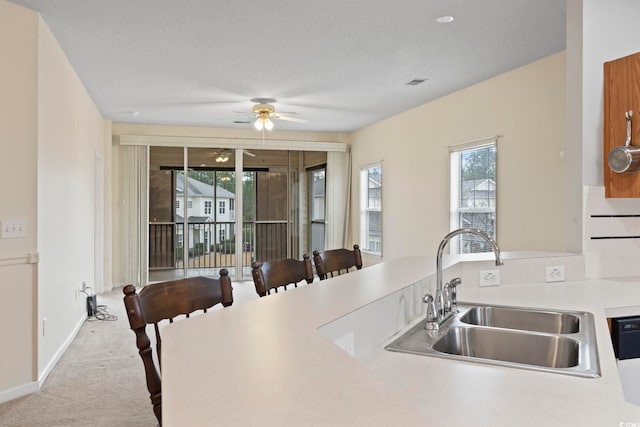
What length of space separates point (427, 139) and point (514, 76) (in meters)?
1.58

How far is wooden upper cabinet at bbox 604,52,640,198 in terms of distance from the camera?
2.49 metres

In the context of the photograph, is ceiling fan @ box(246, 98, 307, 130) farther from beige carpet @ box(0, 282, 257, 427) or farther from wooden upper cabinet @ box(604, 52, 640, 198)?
wooden upper cabinet @ box(604, 52, 640, 198)

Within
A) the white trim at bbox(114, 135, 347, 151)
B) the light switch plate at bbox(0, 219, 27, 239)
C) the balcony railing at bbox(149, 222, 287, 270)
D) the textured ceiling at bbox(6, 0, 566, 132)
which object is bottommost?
the balcony railing at bbox(149, 222, 287, 270)

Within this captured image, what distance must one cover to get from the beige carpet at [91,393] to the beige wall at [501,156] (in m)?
3.52

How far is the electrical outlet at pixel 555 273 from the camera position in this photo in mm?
2568

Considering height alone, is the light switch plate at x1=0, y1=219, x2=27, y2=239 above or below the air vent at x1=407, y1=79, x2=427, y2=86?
below

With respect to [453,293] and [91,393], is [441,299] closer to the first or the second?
[453,293]

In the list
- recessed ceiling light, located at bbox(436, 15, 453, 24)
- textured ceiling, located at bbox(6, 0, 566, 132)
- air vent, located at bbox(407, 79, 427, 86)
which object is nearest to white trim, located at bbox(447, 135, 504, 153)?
textured ceiling, located at bbox(6, 0, 566, 132)

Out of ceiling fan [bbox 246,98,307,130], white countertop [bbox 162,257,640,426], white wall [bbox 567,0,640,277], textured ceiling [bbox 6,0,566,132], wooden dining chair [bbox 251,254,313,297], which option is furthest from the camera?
ceiling fan [bbox 246,98,307,130]

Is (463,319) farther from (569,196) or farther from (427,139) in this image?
(427,139)

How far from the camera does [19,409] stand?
2.86 metres

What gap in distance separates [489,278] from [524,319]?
506 mm

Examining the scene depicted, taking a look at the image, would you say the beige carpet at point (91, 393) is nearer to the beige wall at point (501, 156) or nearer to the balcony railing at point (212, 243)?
the balcony railing at point (212, 243)

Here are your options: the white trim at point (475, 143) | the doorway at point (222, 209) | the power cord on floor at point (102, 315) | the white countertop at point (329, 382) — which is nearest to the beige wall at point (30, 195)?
the power cord on floor at point (102, 315)
